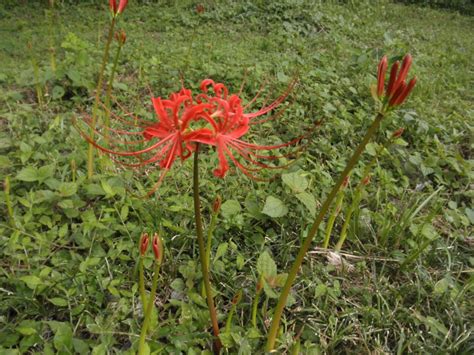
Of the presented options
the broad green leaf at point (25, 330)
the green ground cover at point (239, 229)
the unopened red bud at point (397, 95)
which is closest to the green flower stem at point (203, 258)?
the green ground cover at point (239, 229)

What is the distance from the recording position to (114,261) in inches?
72.8

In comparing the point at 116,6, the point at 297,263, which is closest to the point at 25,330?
the point at 297,263

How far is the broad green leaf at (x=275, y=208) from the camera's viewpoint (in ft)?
6.54

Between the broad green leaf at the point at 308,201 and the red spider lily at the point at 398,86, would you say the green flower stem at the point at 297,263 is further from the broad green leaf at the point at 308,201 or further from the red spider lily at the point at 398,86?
the broad green leaf at the point at 308,201

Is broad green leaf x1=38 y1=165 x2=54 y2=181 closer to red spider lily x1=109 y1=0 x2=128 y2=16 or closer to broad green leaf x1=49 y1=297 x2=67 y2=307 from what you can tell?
broad green leaf x1=49 y1=297 x2=67 y2=307

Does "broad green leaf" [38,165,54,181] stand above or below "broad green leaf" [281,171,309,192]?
below

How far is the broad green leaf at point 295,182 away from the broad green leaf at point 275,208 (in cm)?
9

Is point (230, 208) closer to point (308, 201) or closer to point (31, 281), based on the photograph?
point (308, 201)

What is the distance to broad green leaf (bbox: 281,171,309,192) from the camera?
2051 mm

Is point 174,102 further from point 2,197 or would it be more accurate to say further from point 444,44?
point 444,44

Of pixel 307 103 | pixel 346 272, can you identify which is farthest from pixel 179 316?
pixel 307 103

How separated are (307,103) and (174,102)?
233 cm

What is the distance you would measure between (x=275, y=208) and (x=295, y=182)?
6.7 inches

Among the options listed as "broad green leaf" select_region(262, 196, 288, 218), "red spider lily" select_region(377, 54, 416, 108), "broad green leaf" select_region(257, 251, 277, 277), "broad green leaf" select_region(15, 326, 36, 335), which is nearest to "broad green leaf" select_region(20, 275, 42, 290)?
"broad green leaf" select_region(15, 326, 36, 335)
